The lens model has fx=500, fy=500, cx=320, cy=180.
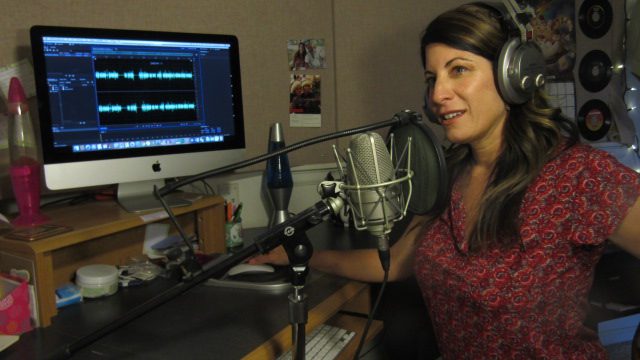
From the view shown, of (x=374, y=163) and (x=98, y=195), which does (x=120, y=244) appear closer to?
(x=98, y=195)

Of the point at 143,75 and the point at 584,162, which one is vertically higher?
the point at 143,75

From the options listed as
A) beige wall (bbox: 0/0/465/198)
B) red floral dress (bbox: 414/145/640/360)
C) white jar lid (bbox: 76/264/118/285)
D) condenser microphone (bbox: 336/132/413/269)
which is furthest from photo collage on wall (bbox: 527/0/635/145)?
white jar lid (bbox: 76/264/118/285)

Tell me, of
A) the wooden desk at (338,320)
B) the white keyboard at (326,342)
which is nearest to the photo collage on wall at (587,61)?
the wooden desk at (338,320)

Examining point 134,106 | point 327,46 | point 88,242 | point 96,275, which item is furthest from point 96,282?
point 327,46

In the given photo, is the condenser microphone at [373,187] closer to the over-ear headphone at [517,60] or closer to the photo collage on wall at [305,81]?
the over-ear headphone at [517,60]

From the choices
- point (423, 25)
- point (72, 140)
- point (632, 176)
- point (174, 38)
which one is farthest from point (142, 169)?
point (423, 25)

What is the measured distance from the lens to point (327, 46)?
1713 mm

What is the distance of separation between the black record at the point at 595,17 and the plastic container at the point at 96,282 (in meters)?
1.90

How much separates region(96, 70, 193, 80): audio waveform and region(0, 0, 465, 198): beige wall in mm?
236

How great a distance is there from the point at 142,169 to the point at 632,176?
39.4 inches

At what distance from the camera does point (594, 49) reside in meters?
1.98

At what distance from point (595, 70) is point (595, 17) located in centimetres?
20

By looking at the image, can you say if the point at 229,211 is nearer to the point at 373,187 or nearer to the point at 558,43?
the point at 373,187

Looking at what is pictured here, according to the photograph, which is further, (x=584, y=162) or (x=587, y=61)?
(x=587, y=61)
